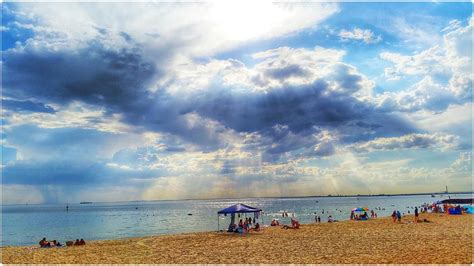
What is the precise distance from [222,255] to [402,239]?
11404 mm

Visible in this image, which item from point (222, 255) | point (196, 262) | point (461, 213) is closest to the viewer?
point (196, 262)

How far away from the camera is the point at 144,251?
69.9 ft

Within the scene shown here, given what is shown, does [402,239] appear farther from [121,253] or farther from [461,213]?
[461,213]

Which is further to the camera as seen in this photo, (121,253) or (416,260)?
(121,253)

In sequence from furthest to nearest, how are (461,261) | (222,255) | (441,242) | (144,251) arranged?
1. (144,251)
2. (441,242)
3. (222,255)
4. (461,261)

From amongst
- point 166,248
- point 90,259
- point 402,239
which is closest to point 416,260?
point 402,239

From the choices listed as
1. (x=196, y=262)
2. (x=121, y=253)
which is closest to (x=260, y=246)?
(x=196, y=262)

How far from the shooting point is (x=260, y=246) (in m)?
21.5

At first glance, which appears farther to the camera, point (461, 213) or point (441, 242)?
point (461, 213)

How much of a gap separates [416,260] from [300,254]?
5249mm

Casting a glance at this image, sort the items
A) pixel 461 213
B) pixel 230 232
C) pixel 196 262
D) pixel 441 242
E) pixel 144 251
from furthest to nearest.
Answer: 1. pixel 461 213
2. pixel 230 232
3. pixel 144 251
4. pixel 441 242
5. pixel 196 262

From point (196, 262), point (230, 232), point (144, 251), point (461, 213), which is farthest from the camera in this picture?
point (461, 213)

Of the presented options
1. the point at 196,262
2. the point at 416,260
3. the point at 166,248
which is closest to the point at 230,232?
the point at 166,248

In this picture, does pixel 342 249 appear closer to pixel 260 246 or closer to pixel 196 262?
pixel 260 246
